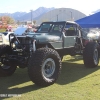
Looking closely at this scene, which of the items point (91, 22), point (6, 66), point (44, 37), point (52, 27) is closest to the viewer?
point (44, 37)

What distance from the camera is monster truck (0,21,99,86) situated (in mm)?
5262

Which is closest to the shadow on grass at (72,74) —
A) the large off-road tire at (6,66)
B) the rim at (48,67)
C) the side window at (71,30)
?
the rim at (48,67)

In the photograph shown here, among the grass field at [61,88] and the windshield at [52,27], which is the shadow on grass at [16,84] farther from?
the windshield at [52,27]

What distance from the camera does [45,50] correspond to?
5449mm

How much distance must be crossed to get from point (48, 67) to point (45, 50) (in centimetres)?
55

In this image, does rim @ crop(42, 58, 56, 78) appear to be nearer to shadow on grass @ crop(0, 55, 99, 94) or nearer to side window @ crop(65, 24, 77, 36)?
shadow on grass @ crop(0, 55, 99, 94)

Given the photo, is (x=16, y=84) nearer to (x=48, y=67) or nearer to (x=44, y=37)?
(x=48, y=67)

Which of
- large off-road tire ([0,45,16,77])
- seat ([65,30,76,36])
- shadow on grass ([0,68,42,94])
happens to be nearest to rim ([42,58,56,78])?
shadow on grass ([0,68,42,94])

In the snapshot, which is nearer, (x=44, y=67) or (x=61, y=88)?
(x=61, y=88)

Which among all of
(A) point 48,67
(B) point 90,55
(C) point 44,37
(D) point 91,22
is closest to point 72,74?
(B) point 90,55

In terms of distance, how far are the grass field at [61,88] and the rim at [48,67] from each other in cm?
32

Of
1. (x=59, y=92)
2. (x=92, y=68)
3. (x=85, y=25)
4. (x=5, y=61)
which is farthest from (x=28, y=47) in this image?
(x=85, y=25)

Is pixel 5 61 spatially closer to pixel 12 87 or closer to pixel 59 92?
pixel 12 87

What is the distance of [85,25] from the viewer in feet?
43.7
